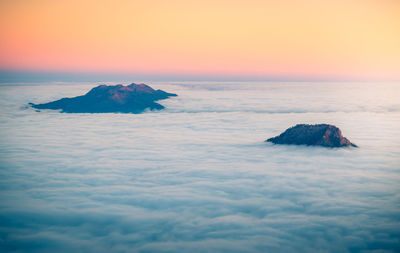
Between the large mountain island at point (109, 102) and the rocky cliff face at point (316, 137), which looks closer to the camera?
the rocky cliff face at point (316, 137)

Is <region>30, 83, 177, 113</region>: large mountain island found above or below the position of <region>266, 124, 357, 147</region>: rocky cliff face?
above

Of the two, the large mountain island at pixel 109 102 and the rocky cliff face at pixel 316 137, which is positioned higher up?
the large mountain island at pixel 109 102

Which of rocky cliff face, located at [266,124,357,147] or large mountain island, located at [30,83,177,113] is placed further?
large mountain island, located at [30,83,177,113]

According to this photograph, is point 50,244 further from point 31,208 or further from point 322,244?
point 322,244

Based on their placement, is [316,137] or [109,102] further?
[109,102]

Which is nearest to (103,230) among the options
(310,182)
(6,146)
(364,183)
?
(310,182)
